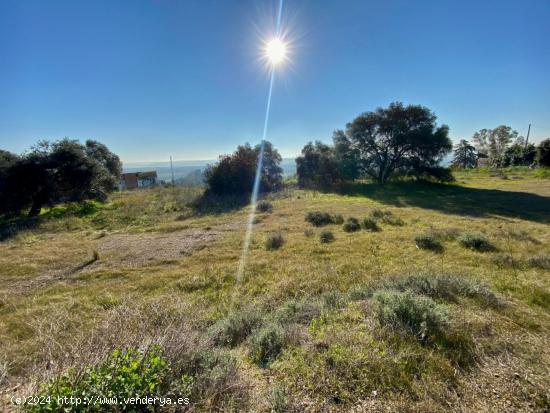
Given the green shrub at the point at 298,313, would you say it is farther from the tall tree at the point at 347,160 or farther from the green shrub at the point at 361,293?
the tall tree at the point at 347,160

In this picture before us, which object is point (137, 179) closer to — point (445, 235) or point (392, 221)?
point (392, 221)

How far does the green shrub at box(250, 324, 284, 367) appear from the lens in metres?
2.61

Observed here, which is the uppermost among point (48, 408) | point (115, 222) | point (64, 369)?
point (48, 408)

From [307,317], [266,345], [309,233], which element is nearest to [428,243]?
[309,233]

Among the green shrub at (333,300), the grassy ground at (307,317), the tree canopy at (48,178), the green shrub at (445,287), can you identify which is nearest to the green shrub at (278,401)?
the grassy ground at (307,317)

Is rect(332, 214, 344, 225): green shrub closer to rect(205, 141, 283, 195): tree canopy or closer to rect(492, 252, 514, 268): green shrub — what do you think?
rect(492, 252, 514, 268): green shrub

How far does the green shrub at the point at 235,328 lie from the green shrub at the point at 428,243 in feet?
18.2

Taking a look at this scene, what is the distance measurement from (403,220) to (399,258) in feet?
17.0

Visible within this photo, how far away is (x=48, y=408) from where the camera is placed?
146 centimetres

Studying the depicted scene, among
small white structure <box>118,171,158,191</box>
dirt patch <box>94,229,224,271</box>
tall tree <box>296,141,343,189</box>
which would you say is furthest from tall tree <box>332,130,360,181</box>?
small white structure <box>118,171,158,191</box>

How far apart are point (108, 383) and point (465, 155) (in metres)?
69.3

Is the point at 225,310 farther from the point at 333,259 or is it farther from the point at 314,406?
the point at 333,259

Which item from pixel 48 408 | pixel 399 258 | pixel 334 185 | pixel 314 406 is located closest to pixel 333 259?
pixel 399 258

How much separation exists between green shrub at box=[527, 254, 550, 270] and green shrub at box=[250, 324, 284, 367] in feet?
18.8
